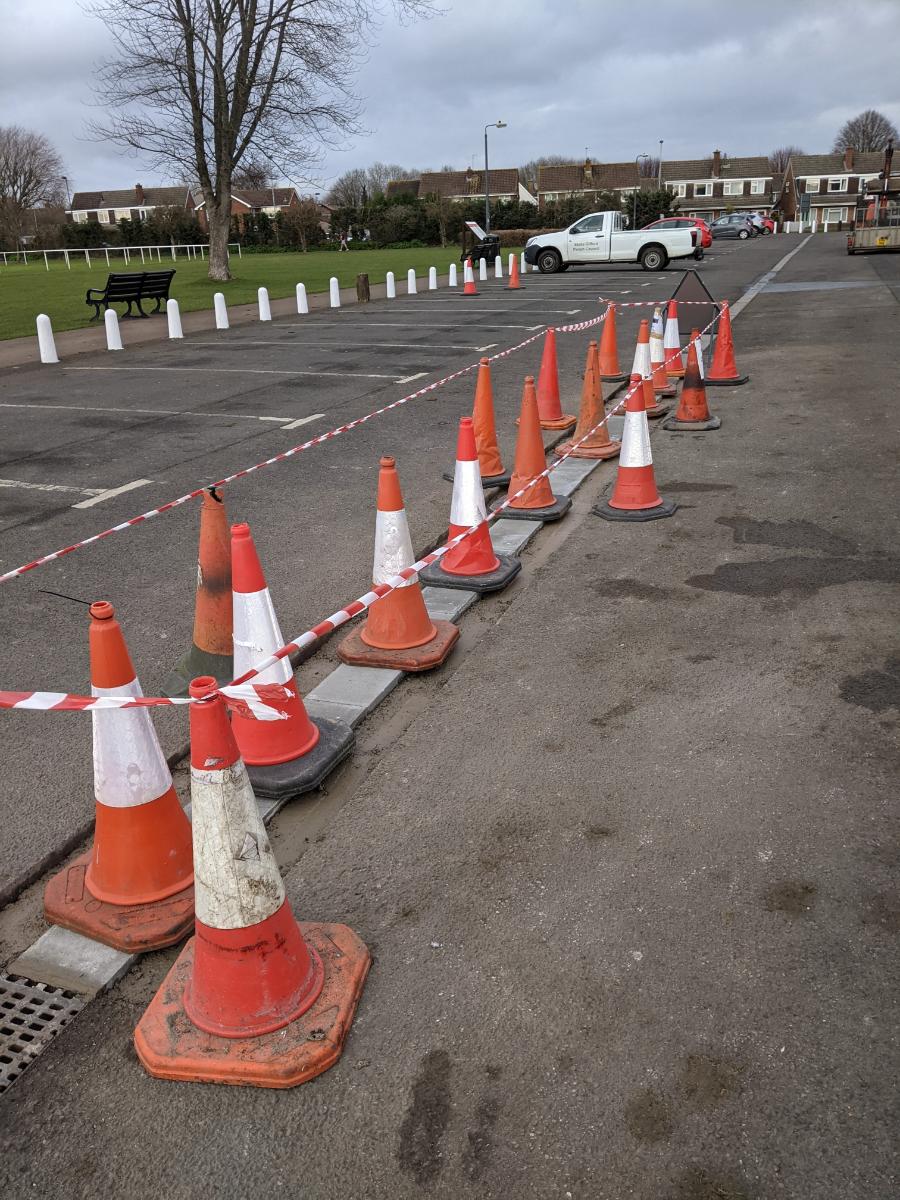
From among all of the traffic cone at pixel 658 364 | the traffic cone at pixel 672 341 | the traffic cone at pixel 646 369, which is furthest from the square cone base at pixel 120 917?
the traffic cone at pixel 672 341

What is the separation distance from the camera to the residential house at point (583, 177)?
10069 cm

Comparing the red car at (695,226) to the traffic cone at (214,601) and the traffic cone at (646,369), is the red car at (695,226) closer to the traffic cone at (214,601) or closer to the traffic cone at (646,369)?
the traffic cone at (646,369)

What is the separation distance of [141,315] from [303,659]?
758 inches

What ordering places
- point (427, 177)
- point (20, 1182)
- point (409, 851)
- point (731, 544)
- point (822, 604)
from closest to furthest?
1. point (20, 1182)
2. point (409, 851)
3. point (822, 604)
4. point (731, 544)
5. point (427, 177)

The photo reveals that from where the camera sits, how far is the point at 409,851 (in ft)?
10.5

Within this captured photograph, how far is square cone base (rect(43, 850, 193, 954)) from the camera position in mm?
2820

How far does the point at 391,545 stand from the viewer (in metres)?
4.61

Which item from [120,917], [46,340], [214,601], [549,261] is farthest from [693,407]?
[549,261]

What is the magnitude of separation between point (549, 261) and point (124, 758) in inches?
1316

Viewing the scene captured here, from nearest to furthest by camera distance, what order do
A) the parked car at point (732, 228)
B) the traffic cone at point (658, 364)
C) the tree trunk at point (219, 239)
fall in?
the traffic cone at point (658, 364)
the tree trunk at point (219, 239)
the parked car at point (732, 228)

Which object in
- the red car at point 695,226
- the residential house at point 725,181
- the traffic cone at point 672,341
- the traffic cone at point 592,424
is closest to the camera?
the traffic cone at point 592,424

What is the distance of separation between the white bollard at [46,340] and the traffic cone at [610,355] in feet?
29.7

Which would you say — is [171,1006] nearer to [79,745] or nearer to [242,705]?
[242,705]

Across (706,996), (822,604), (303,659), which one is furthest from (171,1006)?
(822,604)
